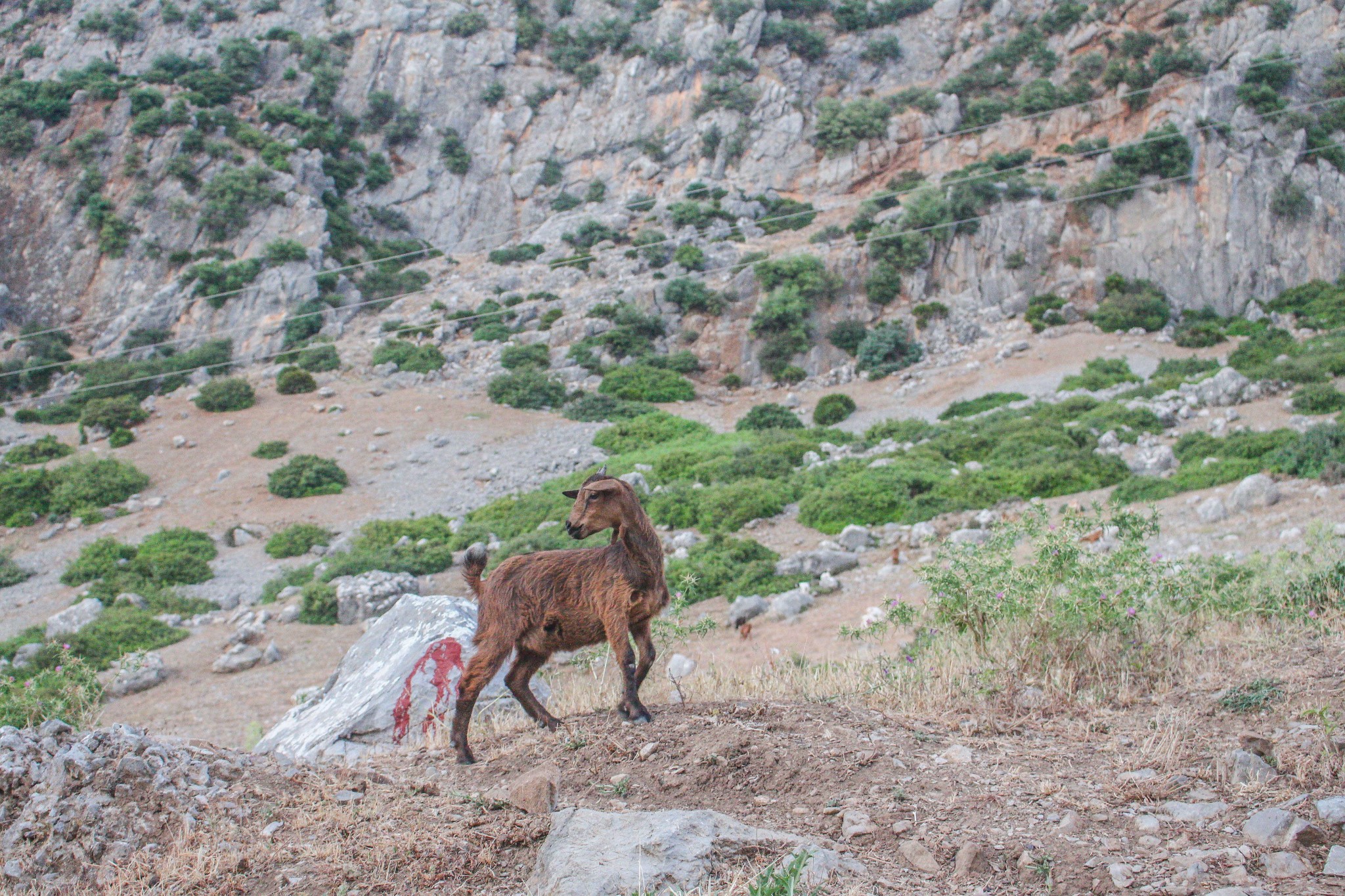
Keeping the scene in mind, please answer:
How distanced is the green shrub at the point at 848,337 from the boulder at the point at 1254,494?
22.7m

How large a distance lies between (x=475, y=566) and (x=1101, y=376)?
2586cm

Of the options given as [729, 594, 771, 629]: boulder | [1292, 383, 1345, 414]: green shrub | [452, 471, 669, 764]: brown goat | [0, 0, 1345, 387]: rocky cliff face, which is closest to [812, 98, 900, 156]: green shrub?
[0, 0, 1345, 387]: rocky cliff face

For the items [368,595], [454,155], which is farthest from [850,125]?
[368,595]

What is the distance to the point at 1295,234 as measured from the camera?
33625 millimetres

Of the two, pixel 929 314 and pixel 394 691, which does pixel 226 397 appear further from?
pixel 394 691

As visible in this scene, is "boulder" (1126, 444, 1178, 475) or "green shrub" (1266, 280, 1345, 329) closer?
"boulder" (1126, 444, 1178, 475)

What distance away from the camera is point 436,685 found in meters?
6.46

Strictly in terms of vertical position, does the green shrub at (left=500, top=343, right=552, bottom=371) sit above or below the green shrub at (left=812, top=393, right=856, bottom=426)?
above

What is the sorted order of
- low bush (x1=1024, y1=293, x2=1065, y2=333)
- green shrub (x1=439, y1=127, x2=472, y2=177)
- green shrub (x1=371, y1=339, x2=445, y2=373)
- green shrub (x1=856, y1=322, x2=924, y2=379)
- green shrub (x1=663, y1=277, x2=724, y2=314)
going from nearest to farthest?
1. low bush (x1=1024, y1=293, x2=1065, y2=333)
2. green shrub (x1=856, y1=322, x2=924, y2=379)
3. green shrub (x1=371, y1=339, x2=445, y2=373)
4. green shrub (x1=663, y1=277, x2=724, y2=314)
5. green shrub (x1=439, y1=127, x2=472, y2=177)

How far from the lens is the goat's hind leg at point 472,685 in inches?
188

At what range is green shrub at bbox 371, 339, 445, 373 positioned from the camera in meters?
34.6

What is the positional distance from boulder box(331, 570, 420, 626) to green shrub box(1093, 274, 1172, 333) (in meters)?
26.8

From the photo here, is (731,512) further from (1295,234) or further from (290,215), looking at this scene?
(290,215)

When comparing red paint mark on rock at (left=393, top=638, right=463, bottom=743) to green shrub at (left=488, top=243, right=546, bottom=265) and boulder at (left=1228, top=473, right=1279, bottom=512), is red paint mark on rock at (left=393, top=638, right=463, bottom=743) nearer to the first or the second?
boulder at (left=1228, top=473, right=1279, bottom=512)
